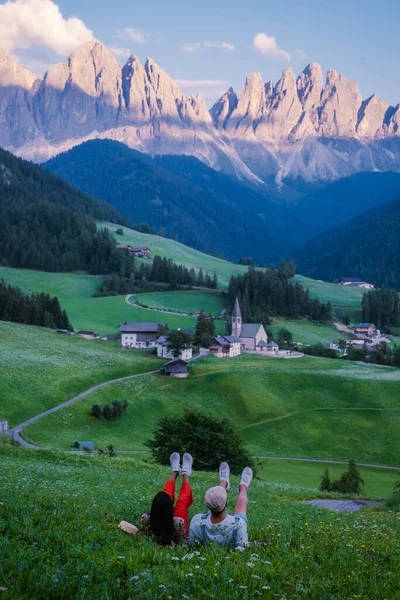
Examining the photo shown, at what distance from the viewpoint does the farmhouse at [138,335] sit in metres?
138

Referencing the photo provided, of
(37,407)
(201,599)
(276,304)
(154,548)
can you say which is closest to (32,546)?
(154,548)

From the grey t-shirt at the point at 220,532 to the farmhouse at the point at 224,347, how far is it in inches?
4501

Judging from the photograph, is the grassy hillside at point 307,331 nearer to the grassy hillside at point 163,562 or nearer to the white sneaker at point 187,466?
the white sneaker at point 187,466

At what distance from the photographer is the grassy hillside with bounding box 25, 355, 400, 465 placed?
75.5 meters

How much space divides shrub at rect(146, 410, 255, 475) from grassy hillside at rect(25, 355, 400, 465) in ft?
65.1

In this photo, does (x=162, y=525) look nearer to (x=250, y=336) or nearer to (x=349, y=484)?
(x=349, y=484)

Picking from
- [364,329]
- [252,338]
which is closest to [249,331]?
[252,338]

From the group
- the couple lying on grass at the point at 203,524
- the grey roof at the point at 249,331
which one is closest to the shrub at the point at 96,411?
the grey roof at the point at 249,331

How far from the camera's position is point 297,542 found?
40.5 ft

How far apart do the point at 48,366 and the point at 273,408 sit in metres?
35.7

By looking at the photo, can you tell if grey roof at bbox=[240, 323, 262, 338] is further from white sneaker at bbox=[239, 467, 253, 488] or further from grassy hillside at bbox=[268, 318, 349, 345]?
white sneaker at bbox=[239, 467, 253, 488]

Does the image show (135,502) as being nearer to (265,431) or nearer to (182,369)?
(265,431)

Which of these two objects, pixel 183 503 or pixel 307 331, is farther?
pixel 307 331

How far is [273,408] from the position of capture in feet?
293
